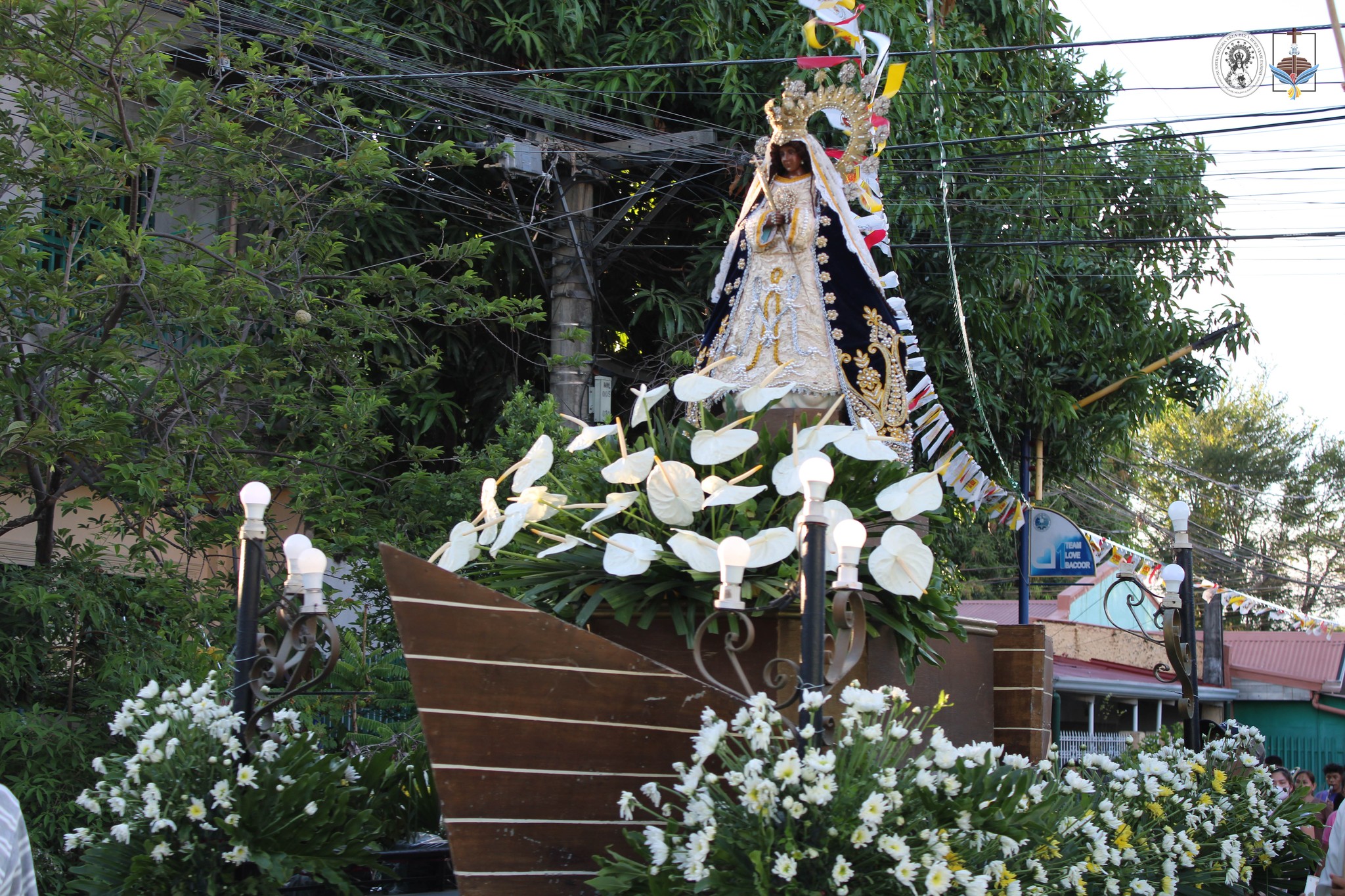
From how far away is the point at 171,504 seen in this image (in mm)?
7469

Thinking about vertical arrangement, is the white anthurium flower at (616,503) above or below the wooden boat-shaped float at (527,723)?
above

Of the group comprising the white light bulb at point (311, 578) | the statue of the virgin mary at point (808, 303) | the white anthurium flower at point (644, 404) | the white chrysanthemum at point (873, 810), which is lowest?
the white chrysanthemum at point (873, 810)

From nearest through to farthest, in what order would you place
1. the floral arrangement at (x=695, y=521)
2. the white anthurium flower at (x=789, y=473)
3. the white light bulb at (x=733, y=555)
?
the white light bulb at (x=733, y=555), the floral arrangement at (x=695, y=521), the white anthurium flower at (x=789, y=473)

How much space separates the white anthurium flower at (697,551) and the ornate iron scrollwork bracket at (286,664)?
1260mm

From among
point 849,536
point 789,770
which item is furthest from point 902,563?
point 789,770

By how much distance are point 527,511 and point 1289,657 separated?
16998mm

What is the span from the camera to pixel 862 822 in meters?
3.60

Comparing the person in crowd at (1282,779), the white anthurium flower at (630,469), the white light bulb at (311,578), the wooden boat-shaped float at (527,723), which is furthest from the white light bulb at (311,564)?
the person in crowd at (1282,779)

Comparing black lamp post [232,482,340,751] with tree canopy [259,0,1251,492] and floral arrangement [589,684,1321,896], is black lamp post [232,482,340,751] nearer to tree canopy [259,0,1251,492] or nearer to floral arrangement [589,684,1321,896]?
floral arrangement [589,684,1321,896]

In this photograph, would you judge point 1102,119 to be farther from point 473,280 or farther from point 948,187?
point 473,280

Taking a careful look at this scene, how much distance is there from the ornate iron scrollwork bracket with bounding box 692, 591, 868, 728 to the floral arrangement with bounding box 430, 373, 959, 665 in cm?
18

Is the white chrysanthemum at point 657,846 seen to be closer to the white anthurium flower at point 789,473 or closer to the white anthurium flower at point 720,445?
the white anthurium flower at point 789,473

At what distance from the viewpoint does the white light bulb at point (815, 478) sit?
13.5 feet

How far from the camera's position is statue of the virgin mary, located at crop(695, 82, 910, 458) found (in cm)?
645
